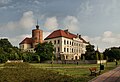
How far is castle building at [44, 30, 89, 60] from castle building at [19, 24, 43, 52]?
6.39m

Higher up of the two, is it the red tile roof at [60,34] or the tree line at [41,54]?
the red tile roof at [60,34]

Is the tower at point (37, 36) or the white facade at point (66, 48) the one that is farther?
the tower at point (37, 36)

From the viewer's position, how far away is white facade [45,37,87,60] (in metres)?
87.4

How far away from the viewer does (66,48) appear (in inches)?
3514

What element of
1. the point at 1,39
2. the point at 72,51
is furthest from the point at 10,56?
the point at 1,39

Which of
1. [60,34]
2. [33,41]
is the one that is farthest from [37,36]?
[60,34]

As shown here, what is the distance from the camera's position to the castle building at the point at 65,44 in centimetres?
8762

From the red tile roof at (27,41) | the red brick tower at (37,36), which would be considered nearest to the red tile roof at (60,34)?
the red brick tower at (37,36)

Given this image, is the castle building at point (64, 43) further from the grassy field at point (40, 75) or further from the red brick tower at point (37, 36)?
the grassy field at point (40, 75)

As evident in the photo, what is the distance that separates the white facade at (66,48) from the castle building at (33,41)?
11187mm

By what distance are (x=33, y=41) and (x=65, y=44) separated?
732 inches

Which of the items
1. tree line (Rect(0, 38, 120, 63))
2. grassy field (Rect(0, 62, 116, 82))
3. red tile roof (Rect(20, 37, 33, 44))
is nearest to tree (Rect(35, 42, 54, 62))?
tree line (Rect(0, 38, 120, 63))

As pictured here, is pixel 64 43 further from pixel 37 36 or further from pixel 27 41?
pixel 27 41

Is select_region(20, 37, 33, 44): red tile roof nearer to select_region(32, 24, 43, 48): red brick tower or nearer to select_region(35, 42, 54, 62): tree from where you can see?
select_region(32, 24, 43, 48): red brick tower
